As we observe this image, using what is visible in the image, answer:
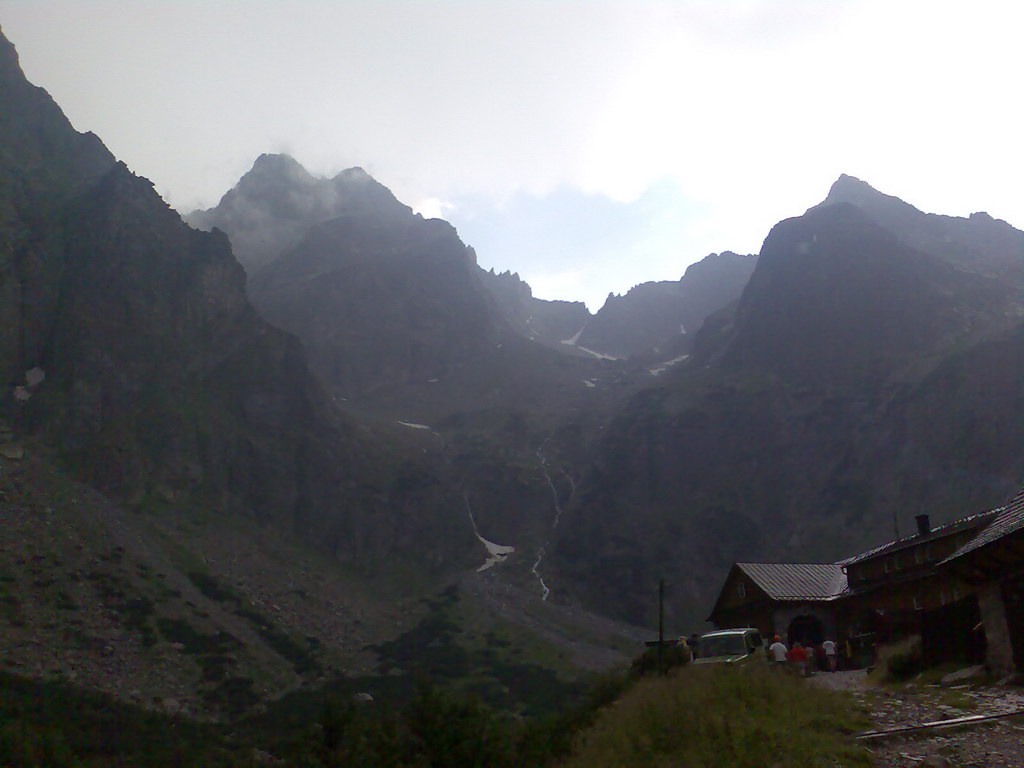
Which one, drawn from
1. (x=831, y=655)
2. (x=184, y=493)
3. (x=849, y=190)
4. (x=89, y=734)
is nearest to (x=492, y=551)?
(x=184, y=493)

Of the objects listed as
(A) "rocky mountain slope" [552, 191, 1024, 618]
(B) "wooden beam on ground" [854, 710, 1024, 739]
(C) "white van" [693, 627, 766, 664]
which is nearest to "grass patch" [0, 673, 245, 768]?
(C) "white van" [693, 627, 766, 664]

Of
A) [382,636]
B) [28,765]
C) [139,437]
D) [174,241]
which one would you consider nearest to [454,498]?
[382,636]

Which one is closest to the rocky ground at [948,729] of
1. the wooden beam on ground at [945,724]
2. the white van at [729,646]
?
the wooden beam on ground at [945,724]

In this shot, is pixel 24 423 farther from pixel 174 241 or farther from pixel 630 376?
pixel 630 376

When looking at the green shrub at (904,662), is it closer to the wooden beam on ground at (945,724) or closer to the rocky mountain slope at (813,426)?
the wooden beam on ground at (945,724)

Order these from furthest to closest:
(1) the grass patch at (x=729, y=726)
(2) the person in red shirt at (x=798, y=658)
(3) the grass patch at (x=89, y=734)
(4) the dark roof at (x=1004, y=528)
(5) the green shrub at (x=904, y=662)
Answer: (3) the grass patch at (x=89, y=734), (2) the person in red shirt at (x=798, y=658), (5) the green shrub at (x=904, y=662), (4) the dark roof at (x=1004, y=528), (1) the grass patch at (x=729, y=726)

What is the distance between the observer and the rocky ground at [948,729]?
1309cm

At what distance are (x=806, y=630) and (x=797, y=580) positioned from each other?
3.75m

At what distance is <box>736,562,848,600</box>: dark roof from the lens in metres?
45.3

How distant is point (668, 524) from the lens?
4584 inches

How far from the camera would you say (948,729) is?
14508 mm

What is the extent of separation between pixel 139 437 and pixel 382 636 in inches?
1565

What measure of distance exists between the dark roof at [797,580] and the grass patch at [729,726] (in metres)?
27.3

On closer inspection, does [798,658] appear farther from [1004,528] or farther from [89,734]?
[89,734]
